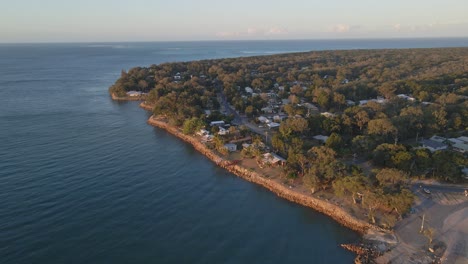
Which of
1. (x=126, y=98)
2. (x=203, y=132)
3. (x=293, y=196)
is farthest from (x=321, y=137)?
(x=126, y=98)

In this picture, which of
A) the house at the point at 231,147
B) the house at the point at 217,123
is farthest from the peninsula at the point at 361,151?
the house at the point at 231,147

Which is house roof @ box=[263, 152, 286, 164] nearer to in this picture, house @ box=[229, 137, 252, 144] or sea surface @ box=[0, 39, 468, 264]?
sea surface @ box=[0, 39, 468, 264]

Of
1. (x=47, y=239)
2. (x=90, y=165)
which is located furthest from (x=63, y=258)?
(x=90, y=165)

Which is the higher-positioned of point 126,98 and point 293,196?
point 126,98

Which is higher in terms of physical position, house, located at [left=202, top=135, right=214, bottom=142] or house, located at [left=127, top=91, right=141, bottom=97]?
house, located at [left=127, top=91, right=141, bottom=97]

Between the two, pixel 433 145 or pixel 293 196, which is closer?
pixel 293 196

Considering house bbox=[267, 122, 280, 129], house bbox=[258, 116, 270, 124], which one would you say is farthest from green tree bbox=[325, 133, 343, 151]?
house bbox=[258, 116, 270, 124]

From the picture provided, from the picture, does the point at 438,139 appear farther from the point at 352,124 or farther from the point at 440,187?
the point at 440,187
